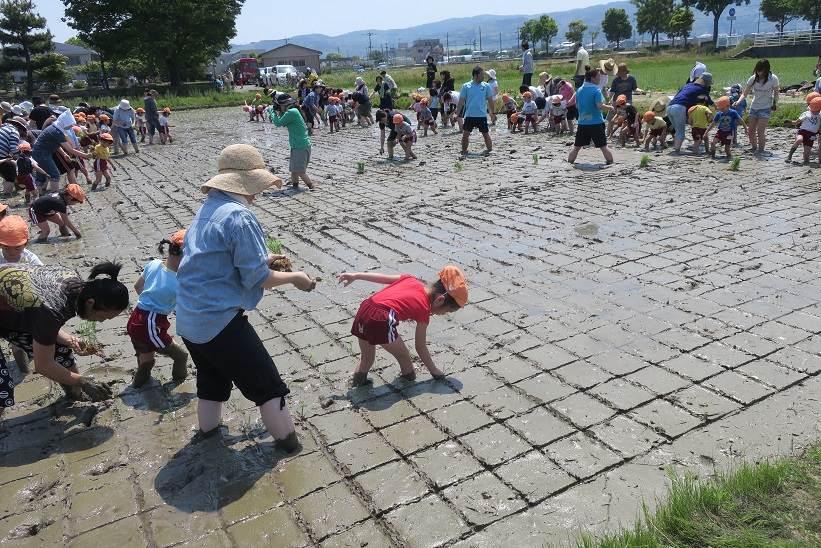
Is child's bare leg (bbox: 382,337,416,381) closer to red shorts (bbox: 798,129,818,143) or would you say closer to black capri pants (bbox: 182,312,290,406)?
black capri pants (bbox: 182,312,290,406)

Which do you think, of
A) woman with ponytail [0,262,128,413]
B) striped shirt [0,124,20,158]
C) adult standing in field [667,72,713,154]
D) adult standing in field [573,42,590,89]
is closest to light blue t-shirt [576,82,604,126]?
adult standing in field [667,72,713,154]

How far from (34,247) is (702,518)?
28.8 ft

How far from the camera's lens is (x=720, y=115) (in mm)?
11531

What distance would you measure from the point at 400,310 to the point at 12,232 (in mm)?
2919

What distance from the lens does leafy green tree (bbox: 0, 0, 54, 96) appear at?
156 feet

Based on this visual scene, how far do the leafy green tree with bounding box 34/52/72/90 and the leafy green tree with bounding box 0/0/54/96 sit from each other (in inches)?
3.0

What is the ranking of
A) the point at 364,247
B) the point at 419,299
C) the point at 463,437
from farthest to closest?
the point at 364,247 < the point at 419,299 < the point at 463,437

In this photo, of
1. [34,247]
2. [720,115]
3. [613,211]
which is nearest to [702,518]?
[613,211]

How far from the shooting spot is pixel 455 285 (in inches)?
168

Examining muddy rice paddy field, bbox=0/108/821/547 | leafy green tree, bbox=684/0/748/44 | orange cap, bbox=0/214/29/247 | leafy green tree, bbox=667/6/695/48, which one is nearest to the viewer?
muddy rice paddy field, bbox=0/108/821/547

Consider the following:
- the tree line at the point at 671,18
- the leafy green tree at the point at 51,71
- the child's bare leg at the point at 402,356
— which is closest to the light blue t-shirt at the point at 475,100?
the child's bare leg at the point at 402,356

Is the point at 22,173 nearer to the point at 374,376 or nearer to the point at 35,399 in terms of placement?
the point at 35,399

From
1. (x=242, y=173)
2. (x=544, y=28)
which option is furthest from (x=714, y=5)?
(x=242, y=173)

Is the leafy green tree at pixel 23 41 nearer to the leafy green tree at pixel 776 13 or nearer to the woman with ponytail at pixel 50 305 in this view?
the woman with ponytail at pixel 50 305
